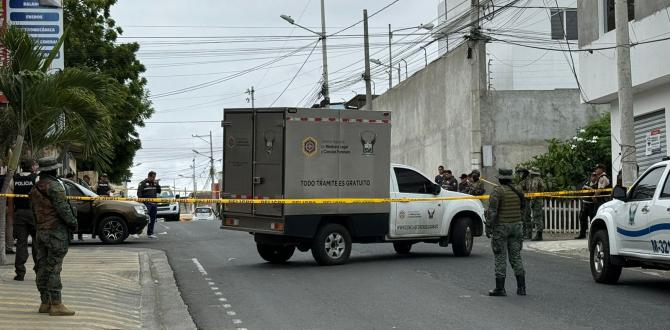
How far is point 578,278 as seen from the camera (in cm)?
1324

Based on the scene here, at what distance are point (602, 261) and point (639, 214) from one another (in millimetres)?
1149

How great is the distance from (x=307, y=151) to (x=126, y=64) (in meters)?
25.6

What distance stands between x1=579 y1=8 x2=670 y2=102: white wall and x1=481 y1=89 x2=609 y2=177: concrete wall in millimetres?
6138

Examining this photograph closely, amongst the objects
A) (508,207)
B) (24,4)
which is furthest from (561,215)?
(24,4)

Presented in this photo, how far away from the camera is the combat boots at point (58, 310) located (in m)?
9.27

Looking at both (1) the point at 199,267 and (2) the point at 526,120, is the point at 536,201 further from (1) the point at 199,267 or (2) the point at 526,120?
(2) the point at 526,120

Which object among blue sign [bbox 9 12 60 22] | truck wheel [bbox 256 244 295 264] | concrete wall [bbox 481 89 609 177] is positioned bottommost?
truck wheel [bbox 256 244 295 264]

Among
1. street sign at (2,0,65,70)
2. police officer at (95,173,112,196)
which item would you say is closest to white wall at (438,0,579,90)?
police officer at (95,173,112,196)

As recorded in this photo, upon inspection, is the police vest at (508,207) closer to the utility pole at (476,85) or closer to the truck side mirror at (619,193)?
the truck side mirror at (619,193)

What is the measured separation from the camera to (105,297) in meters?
11.0

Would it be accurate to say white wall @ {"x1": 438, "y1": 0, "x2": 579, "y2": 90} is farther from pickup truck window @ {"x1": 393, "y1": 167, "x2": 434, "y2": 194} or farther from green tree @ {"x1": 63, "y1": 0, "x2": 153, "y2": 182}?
pickup truck window @ {"x1": 393, "y1": 167, "x2": 434, "y2": 194}

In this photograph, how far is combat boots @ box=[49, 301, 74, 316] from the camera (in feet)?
30.4

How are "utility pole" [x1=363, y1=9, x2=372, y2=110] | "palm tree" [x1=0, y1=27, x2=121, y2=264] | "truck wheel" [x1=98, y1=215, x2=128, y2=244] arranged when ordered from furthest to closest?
"utility pole" [x1=363, y1=9, x2=372, y2=110], "truck wheel" [x1=98, y1=215, x2=128, y2=244], "palm tree" [x1=0, y1=27, x2=121, y2=264]

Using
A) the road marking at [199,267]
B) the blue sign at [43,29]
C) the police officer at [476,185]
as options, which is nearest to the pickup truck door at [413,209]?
the road marking at [199,267]
